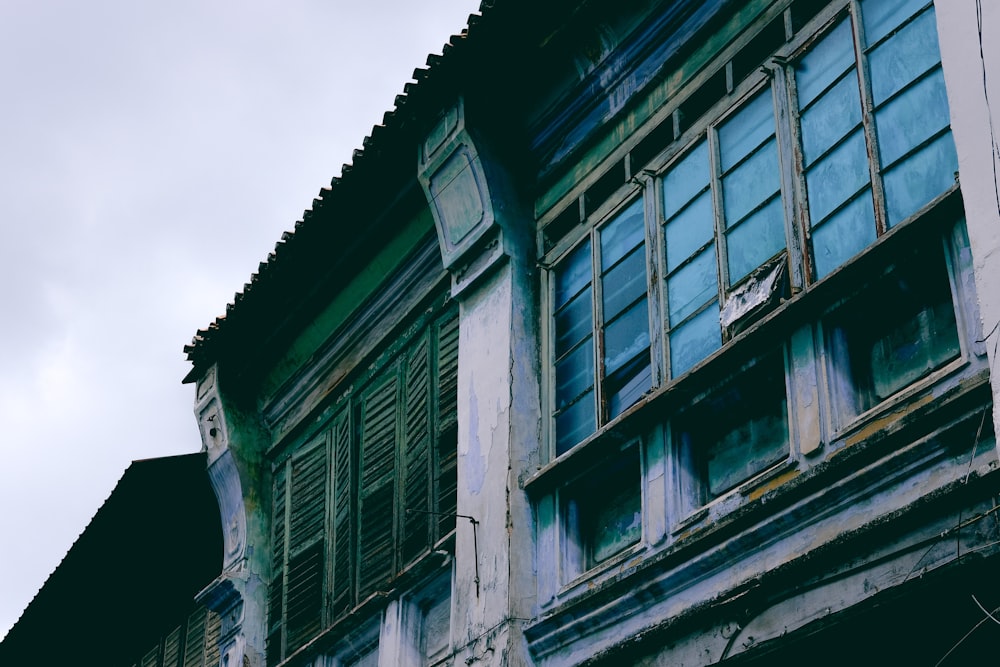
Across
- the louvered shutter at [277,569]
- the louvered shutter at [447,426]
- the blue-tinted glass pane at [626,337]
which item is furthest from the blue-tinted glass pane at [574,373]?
the louvered shutter at [277,569]

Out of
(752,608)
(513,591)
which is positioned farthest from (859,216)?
(513,591)

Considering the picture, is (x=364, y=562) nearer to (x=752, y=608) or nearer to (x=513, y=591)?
(x=513, y=591)

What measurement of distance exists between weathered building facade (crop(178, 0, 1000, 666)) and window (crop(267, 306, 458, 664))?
31 mm

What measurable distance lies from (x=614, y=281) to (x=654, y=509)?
165 centimetres

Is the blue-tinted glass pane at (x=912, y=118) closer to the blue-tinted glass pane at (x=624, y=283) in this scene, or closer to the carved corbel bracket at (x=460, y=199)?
the blue-tinted glass pane at (x=624, y=283)

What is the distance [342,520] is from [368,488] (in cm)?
42

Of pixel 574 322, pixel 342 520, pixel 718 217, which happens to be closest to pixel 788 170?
pixel 718 217

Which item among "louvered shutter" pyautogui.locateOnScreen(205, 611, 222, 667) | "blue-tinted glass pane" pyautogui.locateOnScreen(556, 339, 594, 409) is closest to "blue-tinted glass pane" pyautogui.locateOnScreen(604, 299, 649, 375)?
"blue-tinted glass pane" pyautogui.locateOnScreen(556, 339, 594, 409)

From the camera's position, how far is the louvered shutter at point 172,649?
14.6 m

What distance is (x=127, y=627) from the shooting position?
16.1 m

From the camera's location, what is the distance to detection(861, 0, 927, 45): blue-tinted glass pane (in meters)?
7.30

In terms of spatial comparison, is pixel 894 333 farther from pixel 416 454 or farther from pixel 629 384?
pixel 416 454

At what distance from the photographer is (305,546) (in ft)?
39.4

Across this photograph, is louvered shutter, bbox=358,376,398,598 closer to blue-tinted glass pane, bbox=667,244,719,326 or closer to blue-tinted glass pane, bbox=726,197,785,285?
blue-tinted glass pane, bbox=667,244,719,326
